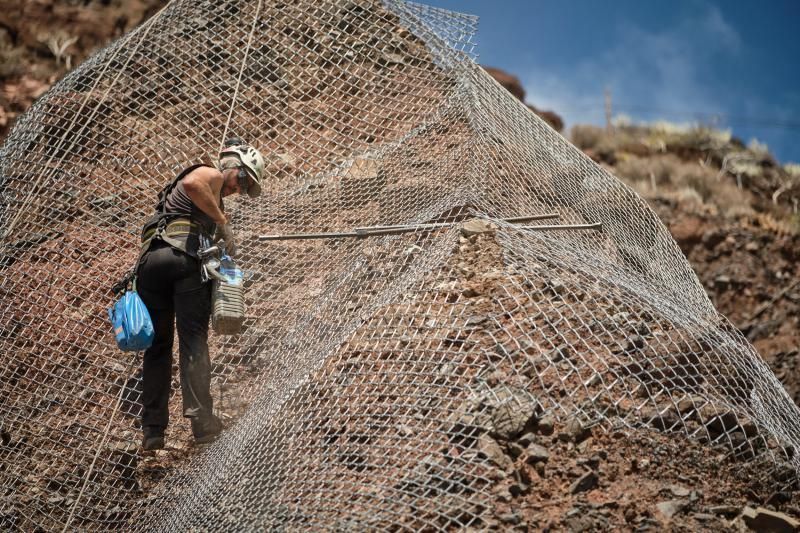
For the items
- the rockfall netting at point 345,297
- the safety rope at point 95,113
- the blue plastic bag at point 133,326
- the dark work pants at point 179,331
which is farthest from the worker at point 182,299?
the safety rope at point 95,113

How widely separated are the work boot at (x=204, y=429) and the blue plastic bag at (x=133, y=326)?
482 millimetres

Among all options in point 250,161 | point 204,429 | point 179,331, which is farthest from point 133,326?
point 250,161

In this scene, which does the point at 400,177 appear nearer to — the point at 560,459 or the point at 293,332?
the point at 293,332

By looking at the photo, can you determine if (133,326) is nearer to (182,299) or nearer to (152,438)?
(182,299)

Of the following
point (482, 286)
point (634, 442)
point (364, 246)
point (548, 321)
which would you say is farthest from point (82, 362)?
point (634, 442)

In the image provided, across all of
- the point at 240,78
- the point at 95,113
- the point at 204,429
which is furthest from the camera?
the point at 240,78

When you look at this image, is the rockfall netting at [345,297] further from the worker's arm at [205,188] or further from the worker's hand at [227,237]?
the worker's arm at [205,188]

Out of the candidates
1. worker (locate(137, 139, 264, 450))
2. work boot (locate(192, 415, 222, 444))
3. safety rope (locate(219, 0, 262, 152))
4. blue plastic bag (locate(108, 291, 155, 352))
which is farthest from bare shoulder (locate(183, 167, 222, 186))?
safety rope (locate(219, 0, 262, 152))

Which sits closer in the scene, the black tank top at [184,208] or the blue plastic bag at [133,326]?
the blue plastic bag at [133,326]

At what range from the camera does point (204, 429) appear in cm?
446

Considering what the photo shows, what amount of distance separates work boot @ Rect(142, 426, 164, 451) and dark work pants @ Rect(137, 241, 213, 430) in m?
0.02

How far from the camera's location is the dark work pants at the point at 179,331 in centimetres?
439

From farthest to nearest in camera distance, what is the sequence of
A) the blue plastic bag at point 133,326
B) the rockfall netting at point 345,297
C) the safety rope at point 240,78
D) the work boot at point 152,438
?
the safety rope at point 240,78, the work boot at point 152,438, the blue plastic bag at point 133,326, the rockfall netting at point 345,297

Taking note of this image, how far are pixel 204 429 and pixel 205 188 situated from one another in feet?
4.05
